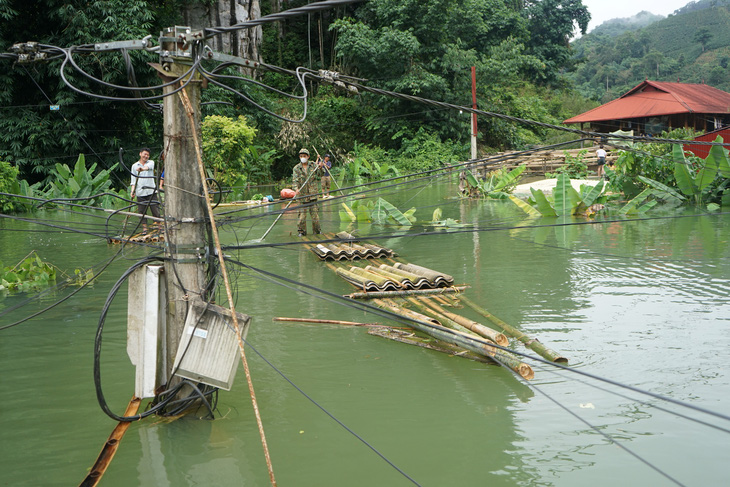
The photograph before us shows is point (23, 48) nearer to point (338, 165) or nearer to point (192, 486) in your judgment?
point (192, 486)

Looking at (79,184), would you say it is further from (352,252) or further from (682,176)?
(682,176)

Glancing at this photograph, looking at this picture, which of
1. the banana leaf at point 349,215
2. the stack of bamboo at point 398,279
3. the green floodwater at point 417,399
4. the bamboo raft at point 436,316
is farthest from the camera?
the banana leaf at point 349,215

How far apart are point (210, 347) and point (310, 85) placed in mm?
35963

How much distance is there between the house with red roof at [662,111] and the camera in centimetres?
3288

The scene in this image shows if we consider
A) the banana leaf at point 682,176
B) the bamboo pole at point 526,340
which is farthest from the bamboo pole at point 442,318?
the banana leaf at point 682,176

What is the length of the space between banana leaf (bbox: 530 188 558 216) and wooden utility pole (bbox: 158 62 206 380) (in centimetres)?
1195

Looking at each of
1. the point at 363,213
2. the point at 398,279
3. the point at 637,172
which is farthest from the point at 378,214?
the point at 637,172

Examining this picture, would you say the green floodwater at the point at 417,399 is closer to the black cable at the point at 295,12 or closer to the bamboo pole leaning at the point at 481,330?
the bamboo pole leaning at the point at 481,330

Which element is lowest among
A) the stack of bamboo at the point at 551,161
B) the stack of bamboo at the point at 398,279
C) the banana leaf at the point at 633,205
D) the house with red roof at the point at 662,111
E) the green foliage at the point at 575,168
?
the stack of bamboo at the point at 398,279

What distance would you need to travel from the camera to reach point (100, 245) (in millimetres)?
13461

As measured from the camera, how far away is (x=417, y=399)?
5645mm

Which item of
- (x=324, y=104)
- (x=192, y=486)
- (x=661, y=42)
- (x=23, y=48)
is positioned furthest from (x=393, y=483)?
(x=661, y=42)

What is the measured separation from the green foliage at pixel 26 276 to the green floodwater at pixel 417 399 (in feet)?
1.18

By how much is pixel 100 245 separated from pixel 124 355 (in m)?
7.14
